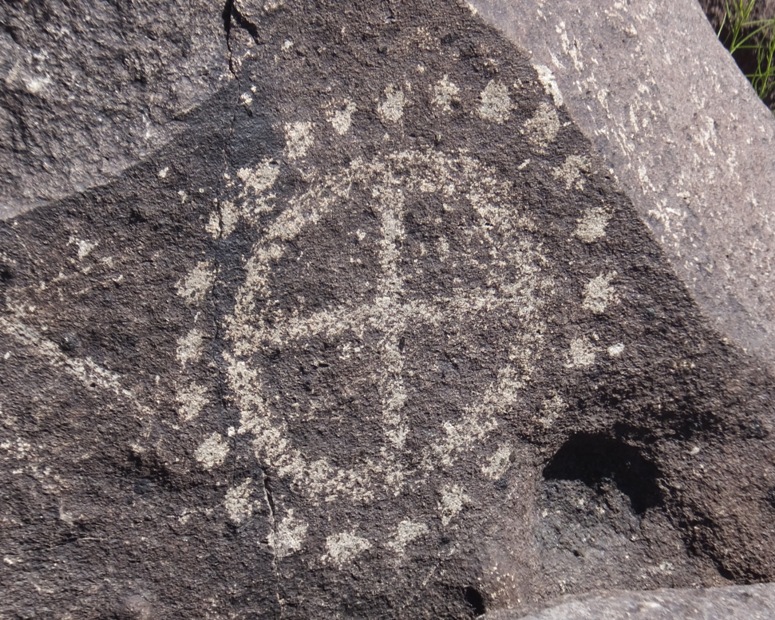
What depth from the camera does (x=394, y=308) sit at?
2.78 ft

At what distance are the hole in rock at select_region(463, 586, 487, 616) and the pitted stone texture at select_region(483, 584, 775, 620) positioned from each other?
16 mm

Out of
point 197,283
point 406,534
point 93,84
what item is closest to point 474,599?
point 406,534

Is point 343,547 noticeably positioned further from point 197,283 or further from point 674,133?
point 674,133

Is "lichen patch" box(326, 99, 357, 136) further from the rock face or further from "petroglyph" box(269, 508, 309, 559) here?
"petroglyph" box(269, 508, 309, 559)

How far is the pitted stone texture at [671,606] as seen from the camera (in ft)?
2.81

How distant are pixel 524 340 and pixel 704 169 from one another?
0.28 m

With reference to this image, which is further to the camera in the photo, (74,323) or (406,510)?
(406,510)

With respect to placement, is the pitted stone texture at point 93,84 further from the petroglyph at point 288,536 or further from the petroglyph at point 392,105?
the petroglyph at point 288,536

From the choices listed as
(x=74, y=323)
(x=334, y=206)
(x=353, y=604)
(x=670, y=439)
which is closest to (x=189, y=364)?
(x=74, y=323)

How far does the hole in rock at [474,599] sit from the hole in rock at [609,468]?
15cm

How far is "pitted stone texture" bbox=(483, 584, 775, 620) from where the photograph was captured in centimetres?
86

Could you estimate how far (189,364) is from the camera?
2.68ft

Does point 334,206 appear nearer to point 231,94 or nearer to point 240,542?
point 231,94

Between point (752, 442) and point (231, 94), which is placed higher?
point (231, 94)
